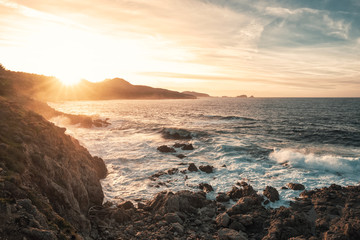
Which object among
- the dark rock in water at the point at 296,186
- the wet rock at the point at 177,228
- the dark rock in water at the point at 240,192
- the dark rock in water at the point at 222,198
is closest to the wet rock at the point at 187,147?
the dark rock in water at the point at 240,192

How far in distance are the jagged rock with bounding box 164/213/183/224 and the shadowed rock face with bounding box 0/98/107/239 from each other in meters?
4.57

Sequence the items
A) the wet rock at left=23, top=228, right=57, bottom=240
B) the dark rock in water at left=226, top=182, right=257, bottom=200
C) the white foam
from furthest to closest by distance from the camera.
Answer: the white foam < the dark rock in water at left=226, top=182, right=257, bottom=200 < the wet rock at left=23, top=228, right=57, bottom=240

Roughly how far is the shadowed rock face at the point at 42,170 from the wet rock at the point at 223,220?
25.0 ft

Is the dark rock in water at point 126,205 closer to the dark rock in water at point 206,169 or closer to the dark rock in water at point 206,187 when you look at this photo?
the dark rock in water at point 206,187

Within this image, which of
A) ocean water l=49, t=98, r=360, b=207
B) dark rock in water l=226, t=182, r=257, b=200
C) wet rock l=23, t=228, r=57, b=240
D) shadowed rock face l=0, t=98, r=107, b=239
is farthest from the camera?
ocean water l=49, t=98, r=360, b=207

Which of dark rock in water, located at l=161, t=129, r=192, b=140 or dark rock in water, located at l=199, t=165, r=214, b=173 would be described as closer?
dark rock in water, located at l=199, t=165, r=214, b=173

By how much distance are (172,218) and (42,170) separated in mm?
7840

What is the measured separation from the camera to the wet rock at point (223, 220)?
13.5 meters

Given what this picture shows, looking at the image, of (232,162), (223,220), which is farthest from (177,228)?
(232,162)

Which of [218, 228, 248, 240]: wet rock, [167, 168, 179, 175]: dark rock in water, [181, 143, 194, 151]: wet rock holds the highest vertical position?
[181, 143, 194, 151]: wet rock

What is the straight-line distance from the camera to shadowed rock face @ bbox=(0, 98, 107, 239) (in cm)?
930

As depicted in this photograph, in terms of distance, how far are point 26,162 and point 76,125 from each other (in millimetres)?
47859

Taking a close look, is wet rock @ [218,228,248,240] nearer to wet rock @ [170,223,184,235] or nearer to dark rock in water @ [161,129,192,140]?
wet rock @ [170,223,184,235]

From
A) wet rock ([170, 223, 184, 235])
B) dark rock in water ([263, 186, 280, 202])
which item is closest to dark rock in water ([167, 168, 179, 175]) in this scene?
dark rock in water ([263, 186, 280, 202])
